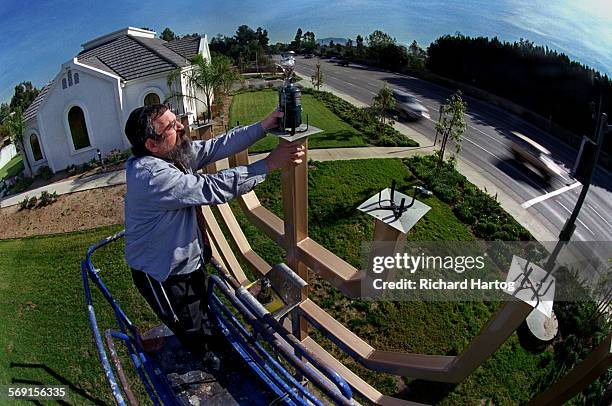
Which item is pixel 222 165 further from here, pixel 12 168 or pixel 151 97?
pixel 12 168

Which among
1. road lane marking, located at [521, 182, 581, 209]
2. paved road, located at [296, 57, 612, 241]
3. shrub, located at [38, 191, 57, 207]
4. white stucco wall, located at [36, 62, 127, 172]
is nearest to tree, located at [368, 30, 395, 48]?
paved road, located at [296, 57, 612, 241]

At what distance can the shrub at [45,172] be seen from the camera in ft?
66.0

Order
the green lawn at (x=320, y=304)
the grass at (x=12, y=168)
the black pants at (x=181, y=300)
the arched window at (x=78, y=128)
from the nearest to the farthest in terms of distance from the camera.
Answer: the black pants at (x=181, y=300) < the green lawn at (x=320, y=304) < the arched window at (x=78, y=128) < the grass at (x=12, y=168)

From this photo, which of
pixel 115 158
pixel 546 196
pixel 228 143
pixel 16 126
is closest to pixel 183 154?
pixel 228 143

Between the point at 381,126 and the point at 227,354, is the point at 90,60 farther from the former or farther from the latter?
the point at 227,354

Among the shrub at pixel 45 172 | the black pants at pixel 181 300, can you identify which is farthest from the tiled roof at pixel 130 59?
the black pants at pixel 181 300

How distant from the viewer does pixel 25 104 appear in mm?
34344

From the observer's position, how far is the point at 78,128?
2066 centimetres

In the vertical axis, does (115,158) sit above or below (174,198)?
below

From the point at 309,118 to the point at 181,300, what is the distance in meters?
22.5

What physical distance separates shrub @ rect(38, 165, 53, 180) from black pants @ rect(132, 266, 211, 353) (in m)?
20.6

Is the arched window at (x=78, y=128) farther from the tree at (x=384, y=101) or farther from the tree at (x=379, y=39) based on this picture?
the tree at (x=379, y=39)

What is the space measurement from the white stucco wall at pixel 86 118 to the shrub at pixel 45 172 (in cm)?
27

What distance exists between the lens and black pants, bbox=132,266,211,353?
11.3 ft
